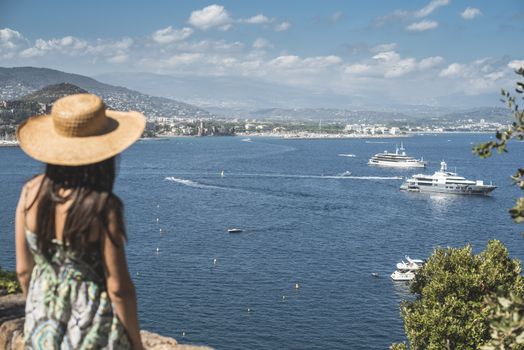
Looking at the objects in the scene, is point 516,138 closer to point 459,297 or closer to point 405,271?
point 459,297

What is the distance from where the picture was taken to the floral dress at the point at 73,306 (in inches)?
117

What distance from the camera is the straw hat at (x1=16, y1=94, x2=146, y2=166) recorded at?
288 centimetres

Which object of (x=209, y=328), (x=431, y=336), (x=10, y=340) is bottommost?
(x=209, y=328)

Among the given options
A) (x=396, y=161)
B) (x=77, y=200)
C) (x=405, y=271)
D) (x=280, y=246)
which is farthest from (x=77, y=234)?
(x=396, y=161)

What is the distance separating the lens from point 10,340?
5711mm

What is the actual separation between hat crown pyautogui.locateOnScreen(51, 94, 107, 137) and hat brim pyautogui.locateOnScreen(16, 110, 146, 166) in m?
0.03

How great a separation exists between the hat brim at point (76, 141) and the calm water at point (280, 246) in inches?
1167

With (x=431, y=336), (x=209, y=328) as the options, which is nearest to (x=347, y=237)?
(x=209, y=328)

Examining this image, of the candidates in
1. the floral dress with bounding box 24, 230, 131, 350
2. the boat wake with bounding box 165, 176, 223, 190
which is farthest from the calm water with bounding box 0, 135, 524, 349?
the floral dress with bounding box 24, 230, 131, 350

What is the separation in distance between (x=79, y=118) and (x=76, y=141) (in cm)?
12

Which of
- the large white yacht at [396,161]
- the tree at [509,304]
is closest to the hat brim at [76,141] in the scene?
the tree at [509,304]

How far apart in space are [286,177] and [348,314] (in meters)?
67.4

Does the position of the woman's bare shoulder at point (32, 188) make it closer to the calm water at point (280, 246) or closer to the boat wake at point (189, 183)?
the calm water at point (280, 246)

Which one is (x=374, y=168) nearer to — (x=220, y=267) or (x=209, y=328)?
(x=220, y=267)
